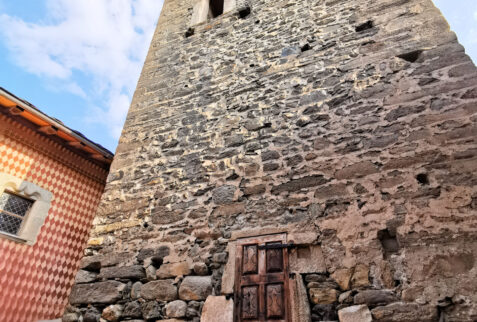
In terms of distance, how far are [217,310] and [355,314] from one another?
0.99 m

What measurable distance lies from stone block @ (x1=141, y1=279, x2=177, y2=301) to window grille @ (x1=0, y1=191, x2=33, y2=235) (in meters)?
2.48

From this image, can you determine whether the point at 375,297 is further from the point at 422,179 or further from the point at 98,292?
the point at 98,292

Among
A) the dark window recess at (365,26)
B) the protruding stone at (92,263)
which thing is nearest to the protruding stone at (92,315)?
the protruding stone at (92,263)

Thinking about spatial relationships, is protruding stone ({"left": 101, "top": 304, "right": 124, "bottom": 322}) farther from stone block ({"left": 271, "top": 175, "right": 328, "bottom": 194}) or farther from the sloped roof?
the sloped roof

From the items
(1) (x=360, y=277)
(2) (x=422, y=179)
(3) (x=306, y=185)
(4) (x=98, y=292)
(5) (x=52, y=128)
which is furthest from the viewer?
(5) (x=52, y=128)

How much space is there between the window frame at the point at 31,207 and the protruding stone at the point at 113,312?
2.09 meters

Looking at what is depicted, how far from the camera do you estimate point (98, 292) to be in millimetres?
2859

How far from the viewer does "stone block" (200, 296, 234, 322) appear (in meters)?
2.29

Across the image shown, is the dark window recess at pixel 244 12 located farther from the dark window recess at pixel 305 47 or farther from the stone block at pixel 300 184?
the stone block at pixel 300 184

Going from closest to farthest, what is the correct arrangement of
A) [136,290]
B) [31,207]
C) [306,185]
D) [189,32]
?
1. [306,185]
2. [136,290]
3. [31,207]
4. [189,32]

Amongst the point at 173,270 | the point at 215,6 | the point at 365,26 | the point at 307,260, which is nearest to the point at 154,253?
the point at 173,270

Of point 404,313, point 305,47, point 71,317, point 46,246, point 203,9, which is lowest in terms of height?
point 71,317

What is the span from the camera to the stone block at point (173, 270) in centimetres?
268

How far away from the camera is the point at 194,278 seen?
8.54 ft
